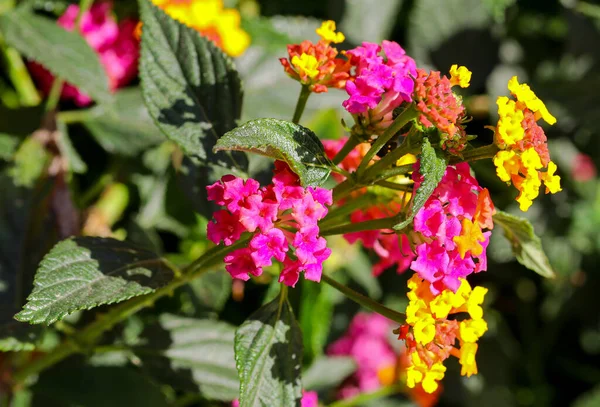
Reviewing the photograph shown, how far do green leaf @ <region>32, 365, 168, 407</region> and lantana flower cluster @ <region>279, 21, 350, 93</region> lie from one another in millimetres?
645

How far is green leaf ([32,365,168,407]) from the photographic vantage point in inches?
49.7

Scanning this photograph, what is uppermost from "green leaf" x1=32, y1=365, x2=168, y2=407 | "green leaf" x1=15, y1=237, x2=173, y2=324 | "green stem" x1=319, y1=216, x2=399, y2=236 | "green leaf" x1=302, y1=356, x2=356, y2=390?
"green stem" x1=319, y1=216, x2=399, y2=236

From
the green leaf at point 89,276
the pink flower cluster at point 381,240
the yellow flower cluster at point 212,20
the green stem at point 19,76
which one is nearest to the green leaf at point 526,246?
the pink flower cluster at point 381,240

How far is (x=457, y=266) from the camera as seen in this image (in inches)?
33.4

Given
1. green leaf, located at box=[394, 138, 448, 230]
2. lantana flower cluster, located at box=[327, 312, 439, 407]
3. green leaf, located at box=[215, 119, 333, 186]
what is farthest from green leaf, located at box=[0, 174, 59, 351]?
lantana flower cluster, located at box=[327, 312, 439, 407]

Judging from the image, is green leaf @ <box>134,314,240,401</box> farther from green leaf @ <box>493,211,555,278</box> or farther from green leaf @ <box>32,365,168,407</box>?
green leaf @ <box>493,211,555,278</box>

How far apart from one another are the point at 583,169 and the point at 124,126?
1.29 m

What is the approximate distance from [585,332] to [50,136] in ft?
5.58

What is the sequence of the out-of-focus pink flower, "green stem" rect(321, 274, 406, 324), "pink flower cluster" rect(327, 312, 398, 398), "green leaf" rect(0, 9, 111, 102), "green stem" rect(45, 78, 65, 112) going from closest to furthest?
1. "green stem" rect(321, 274, 406, 324)
2. "green leaf" rect(0, 9, 111, 102)
3. "green stem" rect(45, 78, 65, 112)
4. "pink flower cluster" rect(327, 312, 398, 398)
5. the out-of-focus pink flower

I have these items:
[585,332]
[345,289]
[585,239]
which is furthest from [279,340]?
[585,332]

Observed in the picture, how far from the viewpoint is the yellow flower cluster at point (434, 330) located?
826 millimetres

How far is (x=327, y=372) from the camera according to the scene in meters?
1.66

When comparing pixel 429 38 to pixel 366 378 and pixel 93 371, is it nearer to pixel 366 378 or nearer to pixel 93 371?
pixel 366 378

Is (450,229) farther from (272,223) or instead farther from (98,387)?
(98,387)
